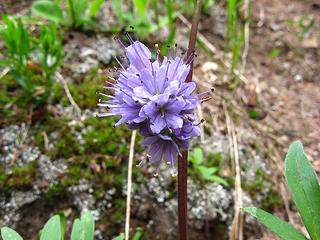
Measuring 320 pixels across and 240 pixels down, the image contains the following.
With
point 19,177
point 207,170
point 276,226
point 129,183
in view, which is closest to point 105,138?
point 129,183

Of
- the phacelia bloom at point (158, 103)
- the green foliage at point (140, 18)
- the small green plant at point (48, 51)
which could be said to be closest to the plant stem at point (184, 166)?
the phacelia bloom at point (158, 103)

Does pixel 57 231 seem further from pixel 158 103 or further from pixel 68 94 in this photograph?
pixel 68 94

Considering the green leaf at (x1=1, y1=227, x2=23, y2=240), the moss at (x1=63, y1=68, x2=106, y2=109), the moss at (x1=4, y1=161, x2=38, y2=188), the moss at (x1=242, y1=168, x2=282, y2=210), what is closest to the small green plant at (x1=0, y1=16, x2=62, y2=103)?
the moss at (x1=63, y1=68, x2=106, y2=109)

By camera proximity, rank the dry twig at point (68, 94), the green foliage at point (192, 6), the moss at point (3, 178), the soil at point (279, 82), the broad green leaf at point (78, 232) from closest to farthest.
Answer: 1. the broad green leaf at point (78, 232)
2. the moss at point (3, 178)
3. the dry twig at point (68, 94)
4. the soil at point (279, 82)
5. the green foliage at point (192, 6)

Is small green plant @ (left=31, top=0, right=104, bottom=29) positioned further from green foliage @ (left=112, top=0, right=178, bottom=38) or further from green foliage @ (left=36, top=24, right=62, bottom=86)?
green foliage @ (left=36, top=24, right=62, bottom=86)

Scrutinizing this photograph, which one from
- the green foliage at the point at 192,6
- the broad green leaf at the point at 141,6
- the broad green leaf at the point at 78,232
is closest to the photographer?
the broad green leaf at the point at 78,232

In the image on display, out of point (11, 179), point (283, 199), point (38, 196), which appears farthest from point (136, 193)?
point (283, 199)

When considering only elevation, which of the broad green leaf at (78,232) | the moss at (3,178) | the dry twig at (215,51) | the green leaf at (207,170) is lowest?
the broad green leaf at (78,232)

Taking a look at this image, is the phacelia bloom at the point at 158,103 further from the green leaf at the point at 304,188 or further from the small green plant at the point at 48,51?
the small green plant at the point at 48,51
